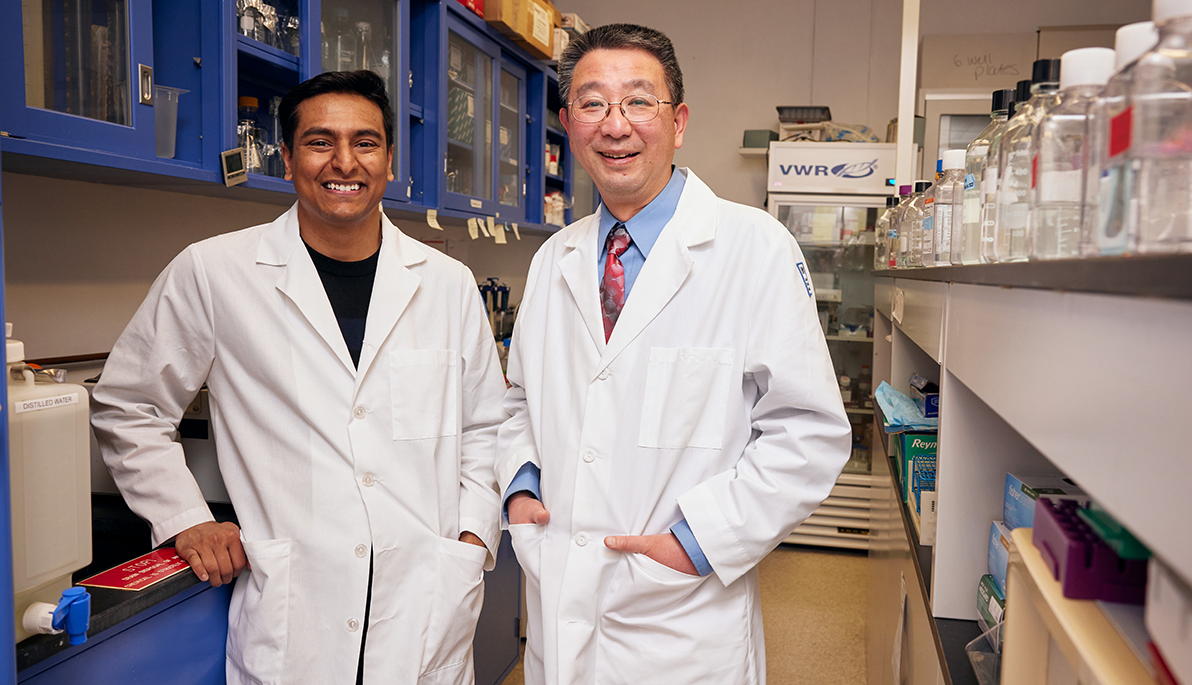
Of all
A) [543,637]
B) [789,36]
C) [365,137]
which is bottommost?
[543,637]

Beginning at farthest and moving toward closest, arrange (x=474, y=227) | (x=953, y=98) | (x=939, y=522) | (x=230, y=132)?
(x=953, y=98) < (x=474, y=227) < (x=230, y=132) < (x=939, y=522)

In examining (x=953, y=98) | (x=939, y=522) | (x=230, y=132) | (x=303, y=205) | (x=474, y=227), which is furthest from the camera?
(x=953, y=98)

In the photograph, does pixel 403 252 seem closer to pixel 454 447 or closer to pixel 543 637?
pixel 454 447

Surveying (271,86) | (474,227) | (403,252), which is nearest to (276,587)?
(403,252)

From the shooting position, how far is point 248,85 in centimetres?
221

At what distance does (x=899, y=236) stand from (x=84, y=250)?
228 centimetres

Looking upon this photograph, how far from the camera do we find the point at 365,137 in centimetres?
165

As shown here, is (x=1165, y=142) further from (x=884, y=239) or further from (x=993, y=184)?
(x=884, y=239)

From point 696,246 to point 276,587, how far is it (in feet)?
3.26

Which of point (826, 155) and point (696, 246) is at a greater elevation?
point (826, 155)

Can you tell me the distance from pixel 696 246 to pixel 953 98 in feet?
10.2

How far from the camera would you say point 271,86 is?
2.24 metres

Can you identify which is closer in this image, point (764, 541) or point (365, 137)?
point (764, 541)

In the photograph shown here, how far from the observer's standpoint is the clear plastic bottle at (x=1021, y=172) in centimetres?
94
